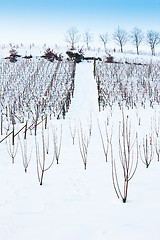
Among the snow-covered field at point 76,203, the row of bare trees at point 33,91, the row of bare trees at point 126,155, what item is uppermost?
the row of bare trees at point 33,91

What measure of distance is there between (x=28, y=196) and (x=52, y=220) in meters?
0.78

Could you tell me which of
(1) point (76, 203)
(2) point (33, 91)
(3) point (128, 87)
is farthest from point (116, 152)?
(3) point (128, 87)

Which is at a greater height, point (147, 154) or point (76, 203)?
point (147, 154)

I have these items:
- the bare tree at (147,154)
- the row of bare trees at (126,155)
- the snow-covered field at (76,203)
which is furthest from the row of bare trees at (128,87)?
the snow-covered field at (76,203)

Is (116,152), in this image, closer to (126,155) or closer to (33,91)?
(126,155)

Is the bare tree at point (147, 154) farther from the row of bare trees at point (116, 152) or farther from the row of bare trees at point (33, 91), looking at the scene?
the row of bare trees at point (33, 91)

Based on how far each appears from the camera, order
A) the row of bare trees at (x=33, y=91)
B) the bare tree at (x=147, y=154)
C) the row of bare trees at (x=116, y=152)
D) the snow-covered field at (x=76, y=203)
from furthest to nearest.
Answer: the row of bare trees at (x=33, y=91) → the bare tree at (x=147, y=154) → the row of bare trees at (x=116, y=152) → the snow-covered field at (x=76, y=203)

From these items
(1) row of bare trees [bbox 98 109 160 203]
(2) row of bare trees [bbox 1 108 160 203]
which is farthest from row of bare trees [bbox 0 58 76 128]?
(1) row of bare trees [bbox 98 109 160 203]

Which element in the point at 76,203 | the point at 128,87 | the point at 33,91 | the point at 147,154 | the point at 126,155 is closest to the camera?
the point at 76,203

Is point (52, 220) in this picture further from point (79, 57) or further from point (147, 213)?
point (79, 57)

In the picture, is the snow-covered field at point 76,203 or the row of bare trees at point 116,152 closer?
the snow-covered field at point 76,203

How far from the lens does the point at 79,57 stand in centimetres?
2930

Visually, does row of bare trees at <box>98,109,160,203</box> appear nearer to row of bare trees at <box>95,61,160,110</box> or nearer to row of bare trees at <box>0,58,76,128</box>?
row of bare trees at <box>0,58,76,128</box>

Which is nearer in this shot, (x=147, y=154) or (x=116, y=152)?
(x=147, y=154)
